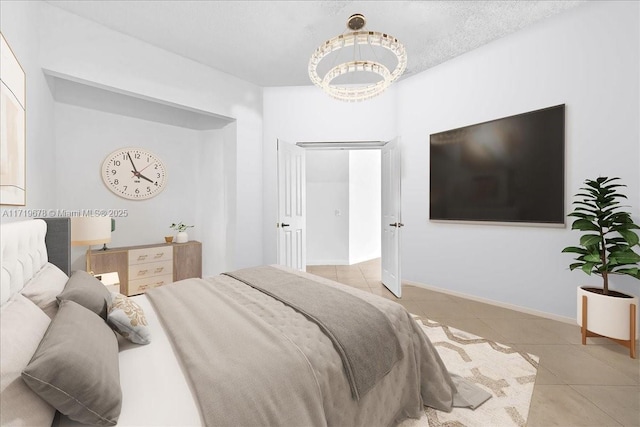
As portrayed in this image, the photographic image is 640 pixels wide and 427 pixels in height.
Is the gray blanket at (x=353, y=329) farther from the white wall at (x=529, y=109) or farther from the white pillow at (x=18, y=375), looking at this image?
the white wall at (x=529, y=109)

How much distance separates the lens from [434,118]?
3842mm

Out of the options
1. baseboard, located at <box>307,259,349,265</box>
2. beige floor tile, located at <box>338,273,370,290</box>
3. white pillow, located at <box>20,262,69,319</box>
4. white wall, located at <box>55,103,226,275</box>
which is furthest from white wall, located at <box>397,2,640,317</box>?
white pillow, located at <box>20,262,69,319</box>

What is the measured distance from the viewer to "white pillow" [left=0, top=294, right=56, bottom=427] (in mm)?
712

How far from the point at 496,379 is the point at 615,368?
3.16 ft

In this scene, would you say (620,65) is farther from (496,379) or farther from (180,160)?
(180,160)

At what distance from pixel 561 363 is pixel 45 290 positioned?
3.38m

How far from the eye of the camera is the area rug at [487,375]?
1551 millimetres

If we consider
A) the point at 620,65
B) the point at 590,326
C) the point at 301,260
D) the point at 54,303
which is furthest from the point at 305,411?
the point at 620,65

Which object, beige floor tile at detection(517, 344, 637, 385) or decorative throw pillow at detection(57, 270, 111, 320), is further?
beige floor tile at detection(517, 344, 637, 385)

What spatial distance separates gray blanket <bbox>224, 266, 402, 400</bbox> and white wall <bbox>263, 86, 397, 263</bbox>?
2.46 m

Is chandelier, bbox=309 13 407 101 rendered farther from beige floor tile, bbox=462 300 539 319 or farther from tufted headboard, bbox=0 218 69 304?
beige floor tile, bbox=462 300 539 319

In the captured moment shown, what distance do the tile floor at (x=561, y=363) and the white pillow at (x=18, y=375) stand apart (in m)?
2.21

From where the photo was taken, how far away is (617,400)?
5.61ft

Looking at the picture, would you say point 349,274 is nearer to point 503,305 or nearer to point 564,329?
point 503,305
